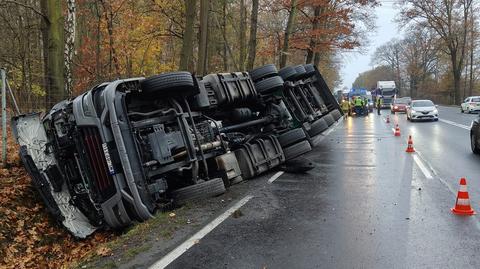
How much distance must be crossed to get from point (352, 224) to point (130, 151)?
304 centimetres

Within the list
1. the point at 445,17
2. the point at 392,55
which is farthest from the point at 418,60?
the point at 445,17

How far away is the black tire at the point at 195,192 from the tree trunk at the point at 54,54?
199 inches

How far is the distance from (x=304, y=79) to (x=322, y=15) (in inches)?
786

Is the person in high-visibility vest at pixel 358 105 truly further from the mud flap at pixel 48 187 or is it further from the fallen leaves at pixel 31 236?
the mud flap at pixel 48 187

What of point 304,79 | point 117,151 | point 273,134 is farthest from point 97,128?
point 304,79

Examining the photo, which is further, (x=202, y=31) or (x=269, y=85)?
(x=202, y=31)

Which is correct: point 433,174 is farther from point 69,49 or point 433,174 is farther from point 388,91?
point 388,91

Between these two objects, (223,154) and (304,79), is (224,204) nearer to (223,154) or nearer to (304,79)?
(223,154)

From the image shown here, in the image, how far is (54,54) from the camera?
10484 mm

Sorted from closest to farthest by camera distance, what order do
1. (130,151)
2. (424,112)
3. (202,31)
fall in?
(130,151) → (202,31) → (424,112)

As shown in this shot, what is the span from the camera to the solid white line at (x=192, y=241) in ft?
15.1

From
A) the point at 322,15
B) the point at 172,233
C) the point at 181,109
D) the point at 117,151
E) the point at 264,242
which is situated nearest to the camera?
the point at 264,242

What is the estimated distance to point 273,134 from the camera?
Result: 1005cm

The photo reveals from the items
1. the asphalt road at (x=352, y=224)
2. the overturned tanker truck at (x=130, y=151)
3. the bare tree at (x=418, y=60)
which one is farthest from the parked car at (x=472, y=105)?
the bare tree at (x=418, y=60)
